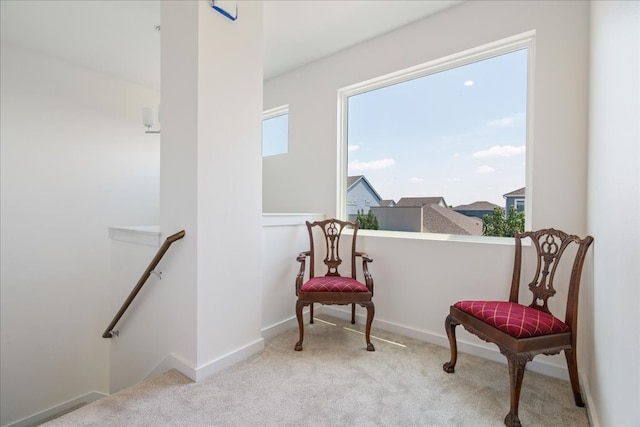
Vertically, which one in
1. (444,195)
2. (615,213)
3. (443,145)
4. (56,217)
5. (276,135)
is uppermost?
(276,135)

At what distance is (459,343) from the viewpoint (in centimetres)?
232

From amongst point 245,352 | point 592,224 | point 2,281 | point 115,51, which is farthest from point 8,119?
point 592,224

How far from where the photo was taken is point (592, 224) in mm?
1672

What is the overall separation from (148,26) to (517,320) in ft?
12.5

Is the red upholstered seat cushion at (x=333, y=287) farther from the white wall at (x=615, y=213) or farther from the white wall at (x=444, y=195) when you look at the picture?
the white wall at (x=615, y=213)

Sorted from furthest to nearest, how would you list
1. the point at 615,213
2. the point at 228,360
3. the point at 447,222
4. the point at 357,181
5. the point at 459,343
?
1. the point at 357,181
2. the point at 447,222
3. the point at 459,343
4. the point at 228,360
5. the point at 615,213

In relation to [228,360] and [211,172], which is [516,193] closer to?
[211,172]

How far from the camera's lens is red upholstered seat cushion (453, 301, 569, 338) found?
1.52m

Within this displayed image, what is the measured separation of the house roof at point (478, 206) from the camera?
7.70ft

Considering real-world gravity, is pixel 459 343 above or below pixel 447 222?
below

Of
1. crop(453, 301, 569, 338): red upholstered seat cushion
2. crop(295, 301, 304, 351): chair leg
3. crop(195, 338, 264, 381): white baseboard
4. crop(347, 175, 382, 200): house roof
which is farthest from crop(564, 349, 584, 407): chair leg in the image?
crop(195, 338, 264, 381): white baseboard

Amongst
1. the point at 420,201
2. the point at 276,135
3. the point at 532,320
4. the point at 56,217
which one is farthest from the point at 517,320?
the point at 56,217

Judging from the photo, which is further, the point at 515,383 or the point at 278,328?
the point at 278,328

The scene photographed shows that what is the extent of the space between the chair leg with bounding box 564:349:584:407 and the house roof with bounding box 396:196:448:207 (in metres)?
1.34
